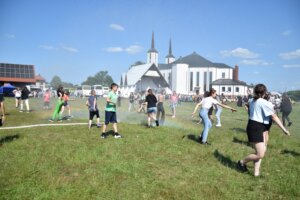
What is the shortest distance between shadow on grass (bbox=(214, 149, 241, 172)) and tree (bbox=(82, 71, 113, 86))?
147820mm

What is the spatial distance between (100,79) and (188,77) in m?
87.3

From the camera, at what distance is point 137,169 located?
6340 millimetres

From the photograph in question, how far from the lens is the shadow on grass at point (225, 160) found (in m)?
6.88

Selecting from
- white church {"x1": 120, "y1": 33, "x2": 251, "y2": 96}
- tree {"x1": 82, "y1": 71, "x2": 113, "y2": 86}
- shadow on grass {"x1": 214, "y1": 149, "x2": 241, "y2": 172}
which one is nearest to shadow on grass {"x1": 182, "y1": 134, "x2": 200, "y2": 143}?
shadow on grass {"x1": 214, "y1": 149, "x2": 241, "y2": 172}

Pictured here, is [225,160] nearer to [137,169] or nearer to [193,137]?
[137,169]

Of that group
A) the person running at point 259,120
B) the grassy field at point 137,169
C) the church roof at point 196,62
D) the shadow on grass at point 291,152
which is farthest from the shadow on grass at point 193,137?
the church roof at point 196,62

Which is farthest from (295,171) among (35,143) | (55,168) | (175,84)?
(175,84)

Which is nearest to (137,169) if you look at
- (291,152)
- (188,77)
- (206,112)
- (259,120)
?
(259,120)

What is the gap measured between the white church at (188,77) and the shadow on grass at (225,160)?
58.2m

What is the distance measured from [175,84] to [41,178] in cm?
7658

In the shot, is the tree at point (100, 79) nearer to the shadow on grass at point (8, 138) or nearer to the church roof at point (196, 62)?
the church roof at point (196, 62)

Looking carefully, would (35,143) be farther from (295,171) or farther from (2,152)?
(295,171)

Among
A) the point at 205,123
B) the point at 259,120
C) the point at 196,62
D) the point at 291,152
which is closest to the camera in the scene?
the point at 259,120

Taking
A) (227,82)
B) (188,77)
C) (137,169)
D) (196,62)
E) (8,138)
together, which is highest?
(196,62)
